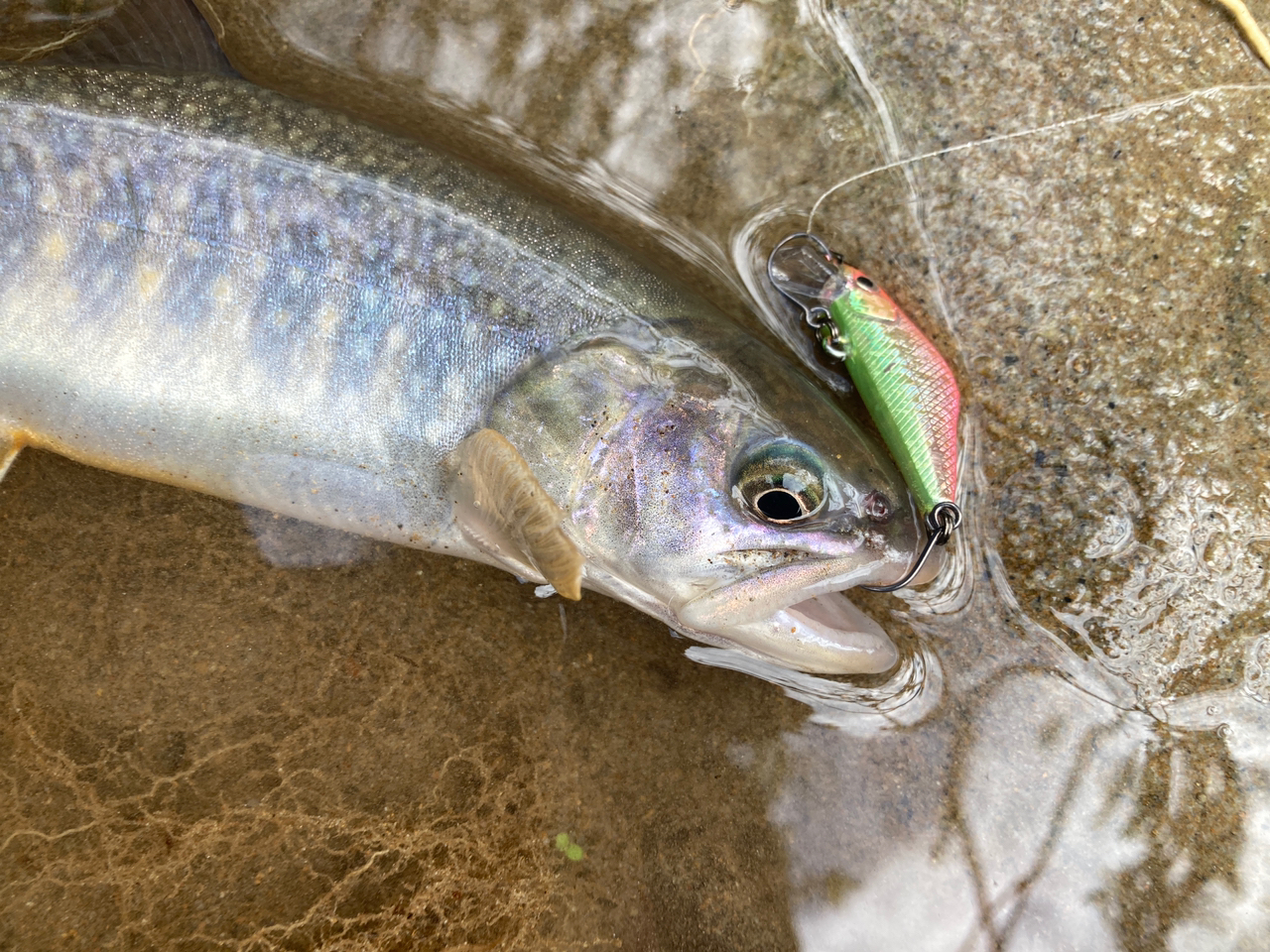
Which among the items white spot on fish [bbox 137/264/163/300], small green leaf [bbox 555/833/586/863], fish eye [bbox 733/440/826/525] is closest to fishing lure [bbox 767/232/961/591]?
fish eye [bbox 733/440/826/525]

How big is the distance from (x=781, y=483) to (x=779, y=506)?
7 centimetres

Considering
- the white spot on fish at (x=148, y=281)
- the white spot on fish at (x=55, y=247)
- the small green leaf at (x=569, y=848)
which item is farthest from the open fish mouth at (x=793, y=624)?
the white spot on fish at (x=55, y=247)

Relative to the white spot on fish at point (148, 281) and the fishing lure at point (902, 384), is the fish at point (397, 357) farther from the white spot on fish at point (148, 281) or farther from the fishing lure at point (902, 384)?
the fishing lure at point (902, 384)

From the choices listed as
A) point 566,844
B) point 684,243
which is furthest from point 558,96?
point 566,844

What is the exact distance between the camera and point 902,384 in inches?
104

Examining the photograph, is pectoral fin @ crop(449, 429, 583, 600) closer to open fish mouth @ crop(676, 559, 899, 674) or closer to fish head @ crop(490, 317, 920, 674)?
fish head @ crop(490, 317, 920, 674)

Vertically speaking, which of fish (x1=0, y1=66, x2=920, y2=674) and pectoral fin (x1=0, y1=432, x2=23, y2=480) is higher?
fish (x1=0, y1=66, x2=920, y2=674)

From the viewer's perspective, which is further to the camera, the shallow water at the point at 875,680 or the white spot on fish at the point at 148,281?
the shallow water at the point at 875,680

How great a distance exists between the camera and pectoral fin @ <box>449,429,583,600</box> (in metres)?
2.30

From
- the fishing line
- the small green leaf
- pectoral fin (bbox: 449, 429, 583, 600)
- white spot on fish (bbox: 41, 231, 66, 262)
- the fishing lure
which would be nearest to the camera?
pectoral fin (bbox: 449, 429, 583, 600)

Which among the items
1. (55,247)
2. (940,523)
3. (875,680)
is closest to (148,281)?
(55,247)

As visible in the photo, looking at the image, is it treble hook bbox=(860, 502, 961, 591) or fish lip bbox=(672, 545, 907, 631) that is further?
treble hook bbox=(860, 502, 961, 591)

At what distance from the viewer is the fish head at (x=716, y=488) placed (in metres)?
2.35

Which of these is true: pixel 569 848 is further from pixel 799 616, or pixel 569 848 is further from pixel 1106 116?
pixel 1106 116
